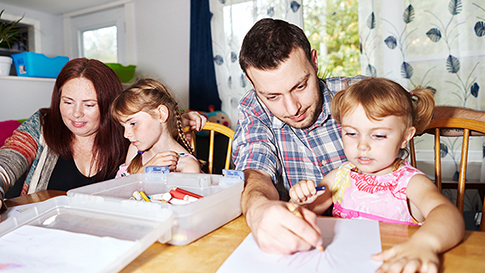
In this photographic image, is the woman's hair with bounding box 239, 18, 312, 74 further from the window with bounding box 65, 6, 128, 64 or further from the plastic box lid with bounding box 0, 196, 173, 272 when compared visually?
the window with bounding box 65, 6, 128, 64

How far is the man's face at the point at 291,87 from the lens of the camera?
0.91m

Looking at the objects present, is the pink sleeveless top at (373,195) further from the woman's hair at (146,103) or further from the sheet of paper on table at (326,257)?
the woman's hair at (146,103)

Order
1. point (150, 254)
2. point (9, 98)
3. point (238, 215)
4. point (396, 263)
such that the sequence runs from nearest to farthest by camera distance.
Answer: point (396, 263) < point (150, 254) < point (238, 215) < point (9, 98)

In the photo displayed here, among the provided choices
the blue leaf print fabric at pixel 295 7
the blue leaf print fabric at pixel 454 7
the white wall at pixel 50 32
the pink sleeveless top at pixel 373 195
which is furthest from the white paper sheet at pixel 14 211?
the white wall at pixel 50 32

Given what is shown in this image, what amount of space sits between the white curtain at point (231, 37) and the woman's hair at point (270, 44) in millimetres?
1874

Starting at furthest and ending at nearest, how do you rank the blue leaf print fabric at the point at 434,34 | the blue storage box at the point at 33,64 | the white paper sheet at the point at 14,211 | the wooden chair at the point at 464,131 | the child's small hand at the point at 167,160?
the blue storage box at the point at 33,64
the blue leaf print fabric at the point at 434,34
the child's small hand at the point at 167,160
the wooden chair at the point at 464,131
the white paper sheet at the point at 14,211

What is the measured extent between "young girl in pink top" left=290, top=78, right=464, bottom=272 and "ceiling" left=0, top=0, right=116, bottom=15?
3792 millimetres

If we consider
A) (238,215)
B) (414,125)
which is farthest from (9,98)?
(414,125)

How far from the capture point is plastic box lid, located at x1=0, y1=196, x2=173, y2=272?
20.3 inches

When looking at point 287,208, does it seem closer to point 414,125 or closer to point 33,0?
point 414,125

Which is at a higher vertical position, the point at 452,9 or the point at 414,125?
the point at 452,9

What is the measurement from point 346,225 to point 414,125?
1.29 feet

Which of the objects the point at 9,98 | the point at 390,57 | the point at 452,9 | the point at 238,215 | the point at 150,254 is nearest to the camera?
the point at 150,254

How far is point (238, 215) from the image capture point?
0.72m
